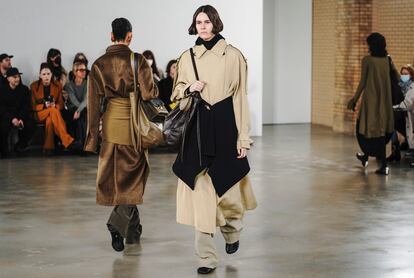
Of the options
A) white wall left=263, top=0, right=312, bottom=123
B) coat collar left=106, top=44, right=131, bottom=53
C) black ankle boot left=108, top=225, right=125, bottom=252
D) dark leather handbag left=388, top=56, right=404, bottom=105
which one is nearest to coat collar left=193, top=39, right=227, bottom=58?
coat collar left=106, top=44, right=131, bottom=53

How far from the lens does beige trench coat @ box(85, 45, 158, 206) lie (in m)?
7.46

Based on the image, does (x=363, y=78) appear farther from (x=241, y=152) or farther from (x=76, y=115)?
(x=241, y=152)

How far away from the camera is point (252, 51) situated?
628 inches

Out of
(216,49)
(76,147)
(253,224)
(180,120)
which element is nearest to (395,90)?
(253,224)

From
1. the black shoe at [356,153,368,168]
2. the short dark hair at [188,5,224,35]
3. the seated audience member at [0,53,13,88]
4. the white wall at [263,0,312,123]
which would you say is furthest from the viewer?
the white wall at [263,0,312,123]

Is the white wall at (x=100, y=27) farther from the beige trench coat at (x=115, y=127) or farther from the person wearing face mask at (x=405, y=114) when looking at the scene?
the beige trench coat at (x=115, y=127)

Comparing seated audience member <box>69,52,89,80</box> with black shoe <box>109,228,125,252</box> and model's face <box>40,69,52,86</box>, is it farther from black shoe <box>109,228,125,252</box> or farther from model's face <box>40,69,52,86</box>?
black shoe <box>109,228,125,252</box>

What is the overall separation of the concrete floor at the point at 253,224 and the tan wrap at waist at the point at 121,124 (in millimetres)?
910

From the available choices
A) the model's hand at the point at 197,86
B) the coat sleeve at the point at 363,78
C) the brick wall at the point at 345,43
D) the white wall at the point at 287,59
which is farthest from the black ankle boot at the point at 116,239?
the white wall at the point at 287,59

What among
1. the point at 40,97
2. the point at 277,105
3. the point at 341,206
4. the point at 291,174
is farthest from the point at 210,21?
the point at 277,105

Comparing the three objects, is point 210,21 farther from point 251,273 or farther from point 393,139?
point 393,139

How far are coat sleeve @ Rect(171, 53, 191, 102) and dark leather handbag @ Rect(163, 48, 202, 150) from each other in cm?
5

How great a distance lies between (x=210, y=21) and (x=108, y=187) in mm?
1654

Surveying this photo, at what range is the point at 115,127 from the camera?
24.8 feet
